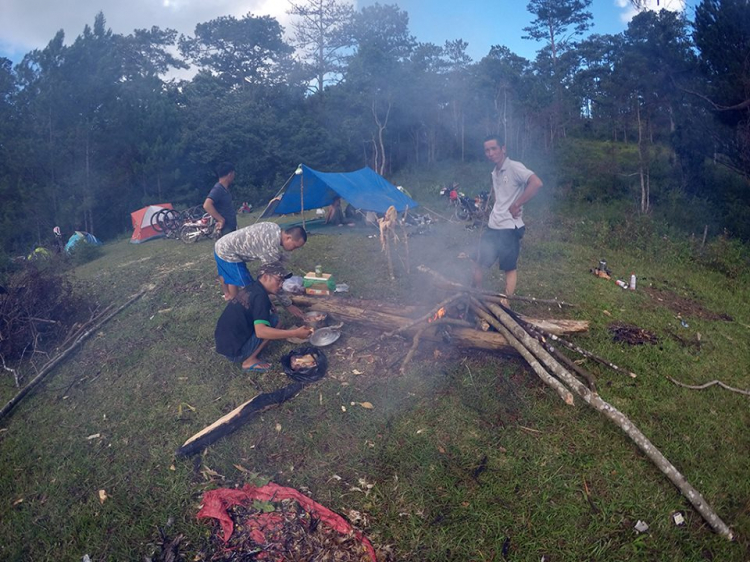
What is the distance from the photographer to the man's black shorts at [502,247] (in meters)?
4.66

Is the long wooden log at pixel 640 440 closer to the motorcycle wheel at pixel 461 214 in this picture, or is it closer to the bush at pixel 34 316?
the bush at pixel 34 316

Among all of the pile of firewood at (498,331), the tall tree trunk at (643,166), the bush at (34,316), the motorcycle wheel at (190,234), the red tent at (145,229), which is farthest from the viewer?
the red tent at (145,229)

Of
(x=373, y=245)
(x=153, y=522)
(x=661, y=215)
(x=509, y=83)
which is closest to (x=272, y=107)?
(x=509, y=83)

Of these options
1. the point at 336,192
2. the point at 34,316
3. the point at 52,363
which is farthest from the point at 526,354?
the point at 336,192

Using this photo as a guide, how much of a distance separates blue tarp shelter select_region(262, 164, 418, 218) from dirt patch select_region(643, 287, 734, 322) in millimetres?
5264

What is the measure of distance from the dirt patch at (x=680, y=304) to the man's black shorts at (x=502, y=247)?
246 cm

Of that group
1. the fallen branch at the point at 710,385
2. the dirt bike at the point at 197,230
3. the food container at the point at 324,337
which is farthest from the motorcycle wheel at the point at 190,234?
the fallen branch at the point at 710,385

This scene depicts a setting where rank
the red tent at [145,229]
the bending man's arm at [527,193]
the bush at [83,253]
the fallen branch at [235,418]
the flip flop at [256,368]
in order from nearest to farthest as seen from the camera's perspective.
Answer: the fallen branch at [235,418]
the flip flop at [256,368]
the bending man's arm at [527,193]
the bush at [83,253]
the red tent at [145,229]

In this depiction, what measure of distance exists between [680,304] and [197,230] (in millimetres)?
9683

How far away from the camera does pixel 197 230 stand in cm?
1053

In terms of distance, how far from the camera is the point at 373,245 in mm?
8891

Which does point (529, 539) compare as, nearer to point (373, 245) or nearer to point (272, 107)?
point (373, 245)

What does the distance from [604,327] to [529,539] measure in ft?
9.63

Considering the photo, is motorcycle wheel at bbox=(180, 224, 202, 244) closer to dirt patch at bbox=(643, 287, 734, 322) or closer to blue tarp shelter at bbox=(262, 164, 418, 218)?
blue tarp shelter at bbox=(262, 164, 418, 218)
